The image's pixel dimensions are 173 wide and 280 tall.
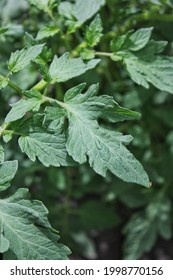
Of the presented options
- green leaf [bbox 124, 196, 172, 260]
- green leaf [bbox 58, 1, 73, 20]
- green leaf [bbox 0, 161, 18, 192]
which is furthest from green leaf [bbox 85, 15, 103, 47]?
green leaf [bbox 124, 196, 172, 260]

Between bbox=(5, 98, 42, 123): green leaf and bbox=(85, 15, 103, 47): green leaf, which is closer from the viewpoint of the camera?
bbox=(5, 98, 42, 123): green leaf

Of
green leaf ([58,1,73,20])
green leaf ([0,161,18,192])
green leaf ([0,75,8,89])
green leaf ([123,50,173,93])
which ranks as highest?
green leaf ([0,75,8,89])

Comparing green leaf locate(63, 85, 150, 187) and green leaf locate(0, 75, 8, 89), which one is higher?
green leaf locate(0, 75, 8, 89)

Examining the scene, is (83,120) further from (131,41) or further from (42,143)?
(131,41)

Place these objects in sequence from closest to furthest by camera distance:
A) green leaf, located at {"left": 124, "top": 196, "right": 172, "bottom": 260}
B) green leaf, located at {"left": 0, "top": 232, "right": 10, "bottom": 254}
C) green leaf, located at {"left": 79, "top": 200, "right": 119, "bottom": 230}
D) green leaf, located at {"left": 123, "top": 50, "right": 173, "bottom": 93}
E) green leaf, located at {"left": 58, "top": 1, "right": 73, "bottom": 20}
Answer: green leaf, located at {"left": 0, "top": 232, "right": 10, "bottom": 254}
green leaf, located at {"left": 123, "top": 50, "right": 173, "bottom": 93}
green leaf, located at {"left": 58, "top": 1, "right": 73, "bottom": 20}
green leaf, located at {"left": 124, "top": 196, "right": 172, "bottom": 260}
green leaf, located at {"left": 79, "top": 200, "right": 119, "bottom": 230}

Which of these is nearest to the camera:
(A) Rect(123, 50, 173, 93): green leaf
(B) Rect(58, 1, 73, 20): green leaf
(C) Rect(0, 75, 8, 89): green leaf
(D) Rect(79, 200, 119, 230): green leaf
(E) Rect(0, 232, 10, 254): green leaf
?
(E) Rect(0, 232, 10, 254): green leaf

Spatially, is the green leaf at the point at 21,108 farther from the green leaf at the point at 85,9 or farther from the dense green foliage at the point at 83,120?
the green leaf at the point at 85,9

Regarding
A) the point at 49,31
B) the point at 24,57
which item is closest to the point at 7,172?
the point at 24,57

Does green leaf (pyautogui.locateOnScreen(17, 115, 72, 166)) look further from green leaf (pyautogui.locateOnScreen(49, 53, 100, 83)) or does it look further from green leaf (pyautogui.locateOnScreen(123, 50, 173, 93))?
green leaf (pyautogui.locateOnScreen(123, 50, 173, 93))
